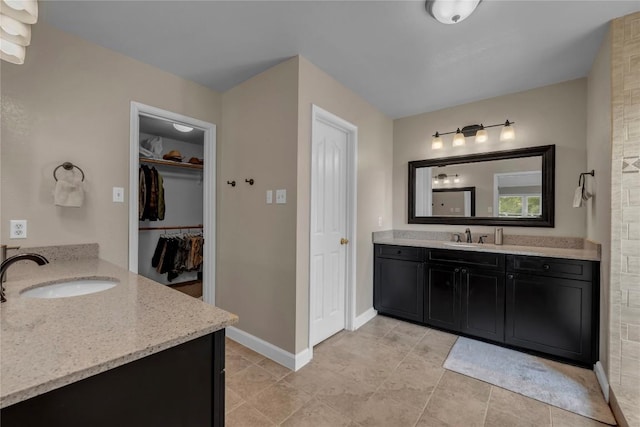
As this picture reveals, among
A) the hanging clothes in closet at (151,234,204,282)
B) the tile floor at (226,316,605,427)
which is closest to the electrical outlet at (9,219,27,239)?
the tile floor at (226,316,605,427)

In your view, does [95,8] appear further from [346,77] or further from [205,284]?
[205,284]

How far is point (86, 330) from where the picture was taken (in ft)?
2.57

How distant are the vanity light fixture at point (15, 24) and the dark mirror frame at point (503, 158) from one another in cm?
328

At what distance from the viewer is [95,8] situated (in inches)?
66.9

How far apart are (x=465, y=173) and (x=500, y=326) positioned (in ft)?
5.24

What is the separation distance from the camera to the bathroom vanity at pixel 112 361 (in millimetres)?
589

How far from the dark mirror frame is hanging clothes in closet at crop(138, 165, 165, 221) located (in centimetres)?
324

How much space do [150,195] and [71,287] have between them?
2.43 metres

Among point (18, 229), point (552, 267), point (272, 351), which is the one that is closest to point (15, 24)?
point (18, 229)

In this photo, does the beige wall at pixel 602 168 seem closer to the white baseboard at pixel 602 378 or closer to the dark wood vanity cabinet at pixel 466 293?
the white baseboard at pixel 602 378

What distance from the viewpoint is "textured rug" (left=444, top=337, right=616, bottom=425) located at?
5.83ft

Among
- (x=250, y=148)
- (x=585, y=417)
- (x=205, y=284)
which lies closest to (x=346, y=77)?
(x=250, y=148)

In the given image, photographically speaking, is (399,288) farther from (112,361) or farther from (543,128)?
A: (112,361)

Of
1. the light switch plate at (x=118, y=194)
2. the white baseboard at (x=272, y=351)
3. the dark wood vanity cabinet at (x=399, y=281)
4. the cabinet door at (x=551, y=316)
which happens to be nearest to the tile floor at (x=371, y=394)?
the white baseboard at (x=272, y=351)
